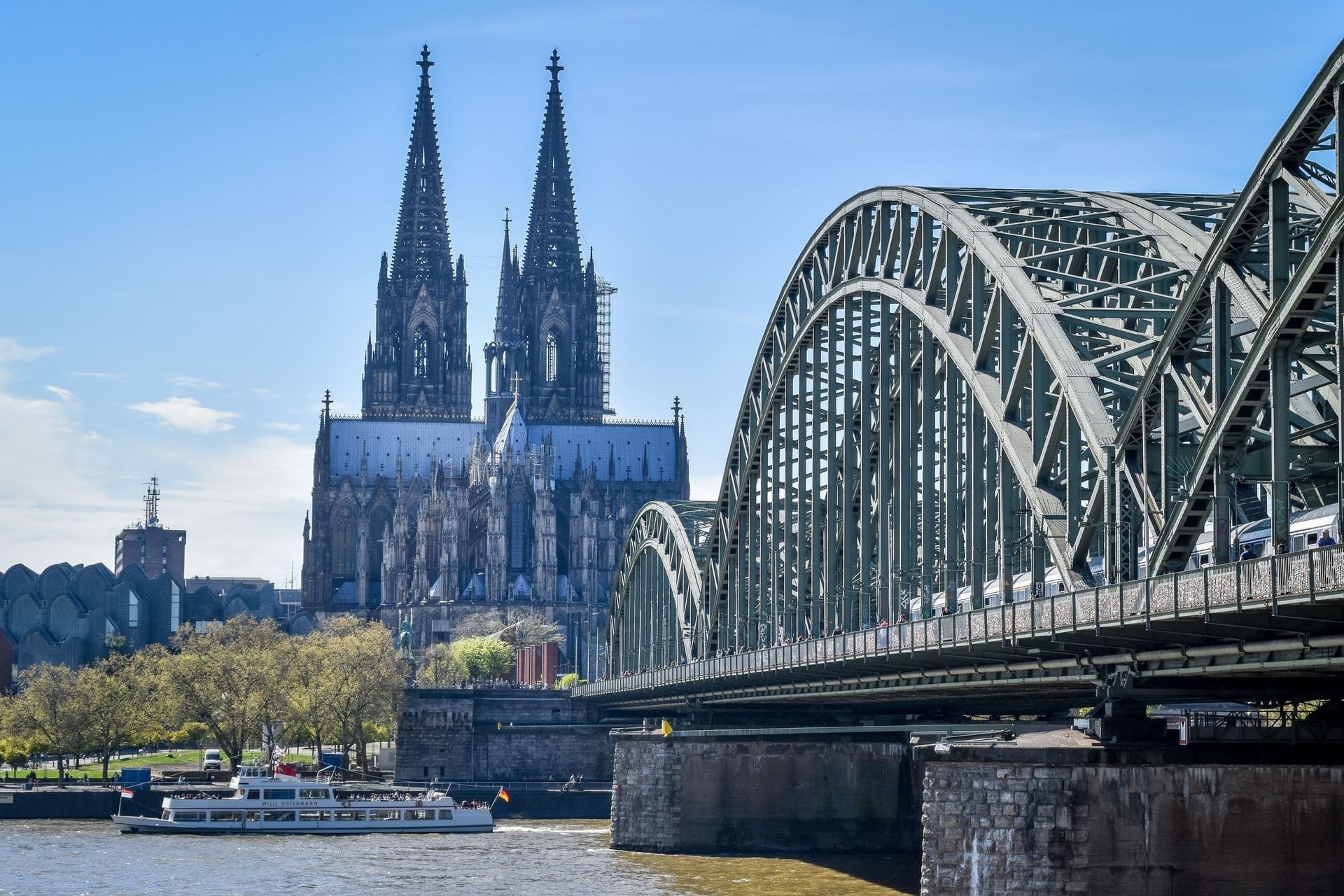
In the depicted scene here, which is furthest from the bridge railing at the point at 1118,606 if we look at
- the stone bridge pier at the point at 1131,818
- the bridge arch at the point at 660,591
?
the bridge arch at the point at 660,591

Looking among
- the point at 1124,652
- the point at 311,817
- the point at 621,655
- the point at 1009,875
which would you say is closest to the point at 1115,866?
the point at 1009,875

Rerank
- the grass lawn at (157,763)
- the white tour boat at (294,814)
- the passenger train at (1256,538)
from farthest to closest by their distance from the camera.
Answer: the grass lawn at (157,763)
the white tour boat at (294,814)
the passenger train at (1256,538)

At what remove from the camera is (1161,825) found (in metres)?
39.5

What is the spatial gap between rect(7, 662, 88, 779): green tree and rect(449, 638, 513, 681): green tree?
164 ft

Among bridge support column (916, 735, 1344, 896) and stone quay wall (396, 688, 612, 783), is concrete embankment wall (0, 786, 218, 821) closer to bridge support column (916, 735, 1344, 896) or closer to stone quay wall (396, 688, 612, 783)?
stone quay wall (396, 688, 612, 783)

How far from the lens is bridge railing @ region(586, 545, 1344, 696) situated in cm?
3262

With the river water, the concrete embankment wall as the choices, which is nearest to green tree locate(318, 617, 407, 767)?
the concrete embankment wall

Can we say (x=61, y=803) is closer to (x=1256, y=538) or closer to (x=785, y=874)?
(x=785, y=874)

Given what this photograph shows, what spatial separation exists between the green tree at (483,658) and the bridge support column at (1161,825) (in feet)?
467

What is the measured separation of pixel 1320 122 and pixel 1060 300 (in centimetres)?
1370

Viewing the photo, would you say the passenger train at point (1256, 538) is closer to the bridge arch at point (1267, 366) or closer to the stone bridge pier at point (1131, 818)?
the bridge arch at point (1267, 366)

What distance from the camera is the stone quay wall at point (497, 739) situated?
5374 inches

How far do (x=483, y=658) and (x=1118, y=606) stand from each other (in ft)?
482

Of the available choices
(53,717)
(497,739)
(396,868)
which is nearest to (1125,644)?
(396,868)
